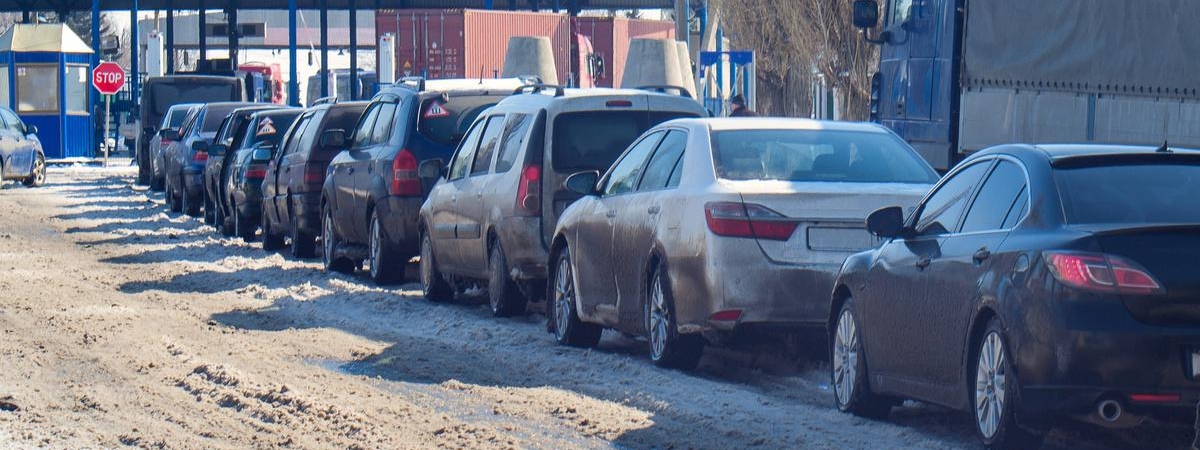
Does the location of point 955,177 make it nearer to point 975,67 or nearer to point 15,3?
point 975,67

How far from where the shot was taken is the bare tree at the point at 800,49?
37.3 m

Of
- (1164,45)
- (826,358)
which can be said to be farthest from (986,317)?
(1164,45)

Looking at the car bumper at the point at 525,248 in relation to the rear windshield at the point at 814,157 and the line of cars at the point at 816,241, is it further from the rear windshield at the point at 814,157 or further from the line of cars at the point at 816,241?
the rear windshield at the point at 814,157

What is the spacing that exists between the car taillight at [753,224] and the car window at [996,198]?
5.62 feet

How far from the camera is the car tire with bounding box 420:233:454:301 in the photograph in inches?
573

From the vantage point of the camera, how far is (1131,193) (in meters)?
7.12

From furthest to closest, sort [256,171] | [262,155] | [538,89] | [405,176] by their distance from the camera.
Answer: [256,171] < [262,155] < [405,176] < [538,89]

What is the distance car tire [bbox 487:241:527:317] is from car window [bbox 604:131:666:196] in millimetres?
1880

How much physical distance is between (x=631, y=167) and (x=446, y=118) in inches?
186

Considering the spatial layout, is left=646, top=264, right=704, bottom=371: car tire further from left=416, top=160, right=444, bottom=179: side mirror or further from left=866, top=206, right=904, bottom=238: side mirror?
left=416, top=160, right=444, bottom=179: side mirror

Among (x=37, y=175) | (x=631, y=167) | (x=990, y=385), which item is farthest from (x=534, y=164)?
(x=37, y=175)

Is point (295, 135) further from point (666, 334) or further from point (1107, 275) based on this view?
point (1107, 275)

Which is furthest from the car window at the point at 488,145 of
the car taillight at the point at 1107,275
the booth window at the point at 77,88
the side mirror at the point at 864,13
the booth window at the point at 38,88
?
the booth window at the point at 77,88

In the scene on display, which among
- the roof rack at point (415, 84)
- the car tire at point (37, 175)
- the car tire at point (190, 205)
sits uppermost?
the roof rack at point (415, 84)
